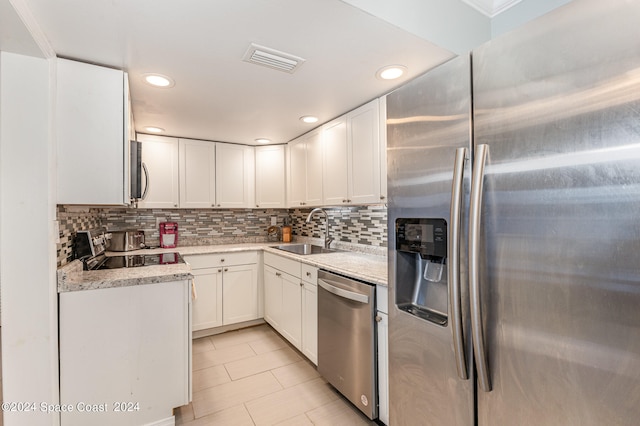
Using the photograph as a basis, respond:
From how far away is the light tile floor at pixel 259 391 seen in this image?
6.02ft

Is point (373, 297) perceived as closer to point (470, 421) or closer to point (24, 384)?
point (470, 421)

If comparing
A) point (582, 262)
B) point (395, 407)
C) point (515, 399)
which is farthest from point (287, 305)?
point (582, 262)

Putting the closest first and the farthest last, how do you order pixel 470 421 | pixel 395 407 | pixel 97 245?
1. pixel 470 421
2. pixel 395 407
3. pixel 97 245

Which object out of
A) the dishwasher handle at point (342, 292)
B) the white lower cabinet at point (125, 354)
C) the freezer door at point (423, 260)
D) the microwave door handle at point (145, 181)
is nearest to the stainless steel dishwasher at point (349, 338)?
the dishwasher handle at point (342, 292)

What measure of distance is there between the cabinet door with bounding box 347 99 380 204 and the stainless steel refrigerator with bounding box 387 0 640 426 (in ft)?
3.05

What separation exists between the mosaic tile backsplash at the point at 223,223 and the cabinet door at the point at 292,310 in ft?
2.42

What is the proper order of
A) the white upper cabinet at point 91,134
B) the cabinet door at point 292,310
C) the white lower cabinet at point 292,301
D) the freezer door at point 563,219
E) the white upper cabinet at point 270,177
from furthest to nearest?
the white upper cabinet at point 270,177 → the cabinet door at point 292,310 → the white lower cabinet at point 292,301 → the white upper cabinet at point 91,134 → the freezer door at point 563,219

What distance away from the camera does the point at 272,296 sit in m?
3.11

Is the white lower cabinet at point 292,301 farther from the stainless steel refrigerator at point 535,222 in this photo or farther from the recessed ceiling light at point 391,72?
the recessed ceiling light at point 391,72

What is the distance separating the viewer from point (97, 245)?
2365 mm

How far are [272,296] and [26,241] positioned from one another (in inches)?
81.3

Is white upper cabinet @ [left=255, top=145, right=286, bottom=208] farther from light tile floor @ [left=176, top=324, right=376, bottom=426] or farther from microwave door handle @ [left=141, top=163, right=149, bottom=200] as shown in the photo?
light tile floor @ [left=176, top=324, right=376, bottom=426]

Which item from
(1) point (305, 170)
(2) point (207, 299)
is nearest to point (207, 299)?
(2) point (207, 299)

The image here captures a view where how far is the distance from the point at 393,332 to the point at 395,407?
35cm
